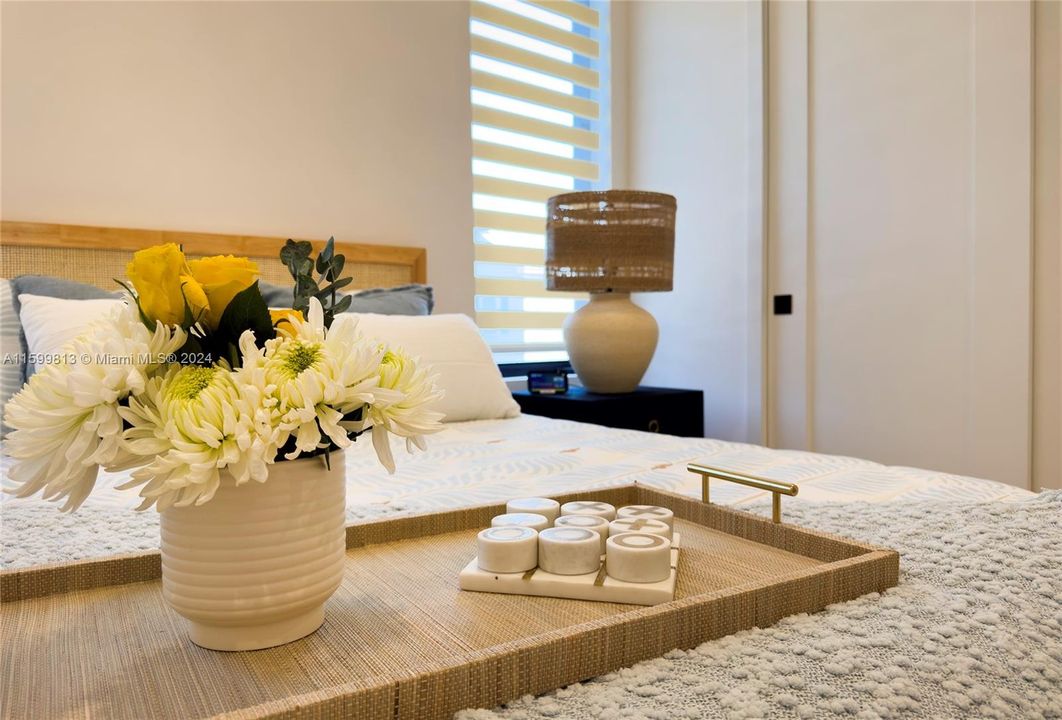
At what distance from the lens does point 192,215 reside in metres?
2.32

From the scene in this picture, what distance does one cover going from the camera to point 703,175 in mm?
3197

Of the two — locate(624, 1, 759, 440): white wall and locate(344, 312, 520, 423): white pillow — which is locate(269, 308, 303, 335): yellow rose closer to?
locate(344, 312, 520, 423): white pillow

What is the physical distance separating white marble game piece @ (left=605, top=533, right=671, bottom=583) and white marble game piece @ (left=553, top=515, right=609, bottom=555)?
0.05 metres

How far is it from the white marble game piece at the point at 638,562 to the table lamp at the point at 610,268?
2147 millimetres

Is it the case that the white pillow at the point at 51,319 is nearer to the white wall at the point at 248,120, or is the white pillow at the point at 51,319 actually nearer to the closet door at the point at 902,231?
the white wall at the point at 248,120

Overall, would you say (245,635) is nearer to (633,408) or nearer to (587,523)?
(587,523)

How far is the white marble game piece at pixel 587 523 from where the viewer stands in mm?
711

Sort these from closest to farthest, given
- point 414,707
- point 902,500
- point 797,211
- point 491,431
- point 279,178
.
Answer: point 414,707, point 902,500, point 491,431, point 279,178, point 797,211

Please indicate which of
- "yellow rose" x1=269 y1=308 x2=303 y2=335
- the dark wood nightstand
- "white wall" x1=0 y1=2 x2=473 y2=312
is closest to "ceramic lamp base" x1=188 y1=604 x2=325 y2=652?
"yellow rose" x1=269 y1=308 x2=303 y2=335

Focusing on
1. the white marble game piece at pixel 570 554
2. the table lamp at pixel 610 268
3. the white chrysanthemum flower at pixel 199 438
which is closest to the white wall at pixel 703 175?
the table lamp at pixel 610 268

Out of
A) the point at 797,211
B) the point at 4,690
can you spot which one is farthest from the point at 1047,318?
the point at 4,690

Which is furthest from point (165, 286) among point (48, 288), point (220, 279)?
point (48, 288)

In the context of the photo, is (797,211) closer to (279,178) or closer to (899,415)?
(899,415)

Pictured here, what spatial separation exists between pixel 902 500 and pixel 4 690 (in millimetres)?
1084
